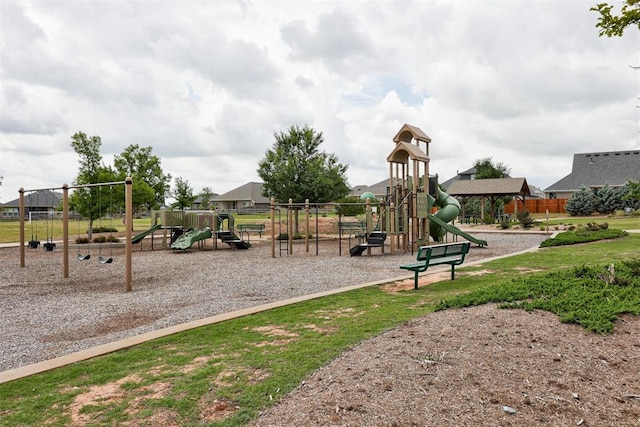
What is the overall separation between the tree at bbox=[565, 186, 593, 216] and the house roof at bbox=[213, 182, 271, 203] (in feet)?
140

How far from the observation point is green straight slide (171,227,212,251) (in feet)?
64.7

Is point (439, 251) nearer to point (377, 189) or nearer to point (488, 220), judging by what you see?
point (488, 220)

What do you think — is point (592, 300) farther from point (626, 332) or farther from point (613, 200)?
point (613, 200)

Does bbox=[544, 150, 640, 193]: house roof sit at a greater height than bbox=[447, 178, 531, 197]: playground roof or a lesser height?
greater

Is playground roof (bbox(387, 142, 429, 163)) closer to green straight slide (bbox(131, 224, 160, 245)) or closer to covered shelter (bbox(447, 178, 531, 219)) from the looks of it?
green straight slide (bbox(131, 224, 160, 245))

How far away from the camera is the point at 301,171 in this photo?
28141 millimetres

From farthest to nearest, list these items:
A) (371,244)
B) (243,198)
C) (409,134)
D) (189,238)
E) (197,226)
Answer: (243,198), (197,226), (189,238), (409,134), (371,244)

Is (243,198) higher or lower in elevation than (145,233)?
higher

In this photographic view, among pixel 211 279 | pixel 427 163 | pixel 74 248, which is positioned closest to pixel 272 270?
pixel 211 279

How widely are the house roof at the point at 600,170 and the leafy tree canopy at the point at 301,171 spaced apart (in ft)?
94.9

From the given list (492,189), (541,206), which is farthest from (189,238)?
(541,206)

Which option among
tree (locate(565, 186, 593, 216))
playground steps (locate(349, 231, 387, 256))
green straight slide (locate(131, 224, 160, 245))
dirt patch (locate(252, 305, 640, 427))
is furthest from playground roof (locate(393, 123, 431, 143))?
tree (locate(565, 186, 593, 216))

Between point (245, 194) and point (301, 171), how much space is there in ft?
142

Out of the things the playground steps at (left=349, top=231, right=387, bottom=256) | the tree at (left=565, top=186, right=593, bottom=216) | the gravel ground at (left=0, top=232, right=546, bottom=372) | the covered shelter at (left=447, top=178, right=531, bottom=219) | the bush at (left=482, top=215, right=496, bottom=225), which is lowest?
the gravel ground at (left=0, top=232, right=546, bottom=372)
